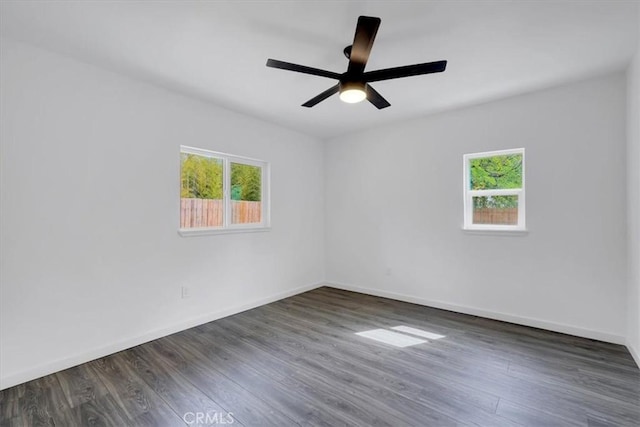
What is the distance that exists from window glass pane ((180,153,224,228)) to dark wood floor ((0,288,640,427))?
1.26 m

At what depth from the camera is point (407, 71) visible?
1984mm

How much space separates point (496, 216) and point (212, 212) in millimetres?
3494

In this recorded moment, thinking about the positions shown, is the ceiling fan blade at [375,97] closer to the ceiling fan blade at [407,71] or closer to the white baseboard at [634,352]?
the ceiling fan blade at [407,71]

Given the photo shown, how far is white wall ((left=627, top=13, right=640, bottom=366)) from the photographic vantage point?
94.0 inches

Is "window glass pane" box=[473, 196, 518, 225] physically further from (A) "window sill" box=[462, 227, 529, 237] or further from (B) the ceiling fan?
(B) the ceiling fan

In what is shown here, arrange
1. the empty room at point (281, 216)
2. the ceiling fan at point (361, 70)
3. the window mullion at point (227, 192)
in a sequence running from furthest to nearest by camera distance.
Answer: the window mullion at point (227, 192) < the empty room at point (281, 216) < the ceiling fan at point (361, 70)

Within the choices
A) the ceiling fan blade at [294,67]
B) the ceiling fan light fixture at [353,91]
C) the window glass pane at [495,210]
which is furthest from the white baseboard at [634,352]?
the ceiling fan blade at [294,67]

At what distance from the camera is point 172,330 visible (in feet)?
10.1

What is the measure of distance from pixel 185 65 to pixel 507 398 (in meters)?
3.63

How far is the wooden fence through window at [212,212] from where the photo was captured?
3.34m

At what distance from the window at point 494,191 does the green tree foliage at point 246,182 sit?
280cm

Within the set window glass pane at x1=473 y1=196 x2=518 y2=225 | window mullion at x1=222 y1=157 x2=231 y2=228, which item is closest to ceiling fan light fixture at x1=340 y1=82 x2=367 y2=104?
window mullion at x1=222 y1=157 x2=231 y2=228

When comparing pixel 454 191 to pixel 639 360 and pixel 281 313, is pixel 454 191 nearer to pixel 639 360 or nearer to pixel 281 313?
pixel 639 360

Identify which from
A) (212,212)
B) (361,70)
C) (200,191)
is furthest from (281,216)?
(361,70)
